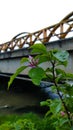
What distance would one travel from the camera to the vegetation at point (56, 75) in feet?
8.93

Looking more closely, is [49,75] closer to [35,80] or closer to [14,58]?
[35,80]

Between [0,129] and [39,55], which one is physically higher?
[39,55]

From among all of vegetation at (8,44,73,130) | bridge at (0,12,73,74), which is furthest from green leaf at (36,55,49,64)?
bridge at (0,12,73,74)

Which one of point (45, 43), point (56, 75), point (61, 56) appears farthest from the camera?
point (45, 43)

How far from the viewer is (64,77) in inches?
118

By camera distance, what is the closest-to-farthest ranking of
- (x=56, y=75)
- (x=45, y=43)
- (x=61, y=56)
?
1. (x=61, y=56)
2. (x=56, y=75)
3. (x=45, y=43)

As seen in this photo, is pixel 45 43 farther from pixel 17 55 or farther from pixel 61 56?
pixel 61 56

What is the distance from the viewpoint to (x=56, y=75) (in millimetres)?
2988

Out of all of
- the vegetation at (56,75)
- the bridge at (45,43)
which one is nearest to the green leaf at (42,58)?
the vegetation at (56,75)

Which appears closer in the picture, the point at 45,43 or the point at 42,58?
the point at 42,58

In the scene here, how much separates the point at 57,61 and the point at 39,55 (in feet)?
0.46

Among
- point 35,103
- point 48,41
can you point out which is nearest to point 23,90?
point 35,103

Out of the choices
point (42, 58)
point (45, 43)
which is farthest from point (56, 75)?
point (45, 43)

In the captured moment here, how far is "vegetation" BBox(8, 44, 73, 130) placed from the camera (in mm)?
2723
